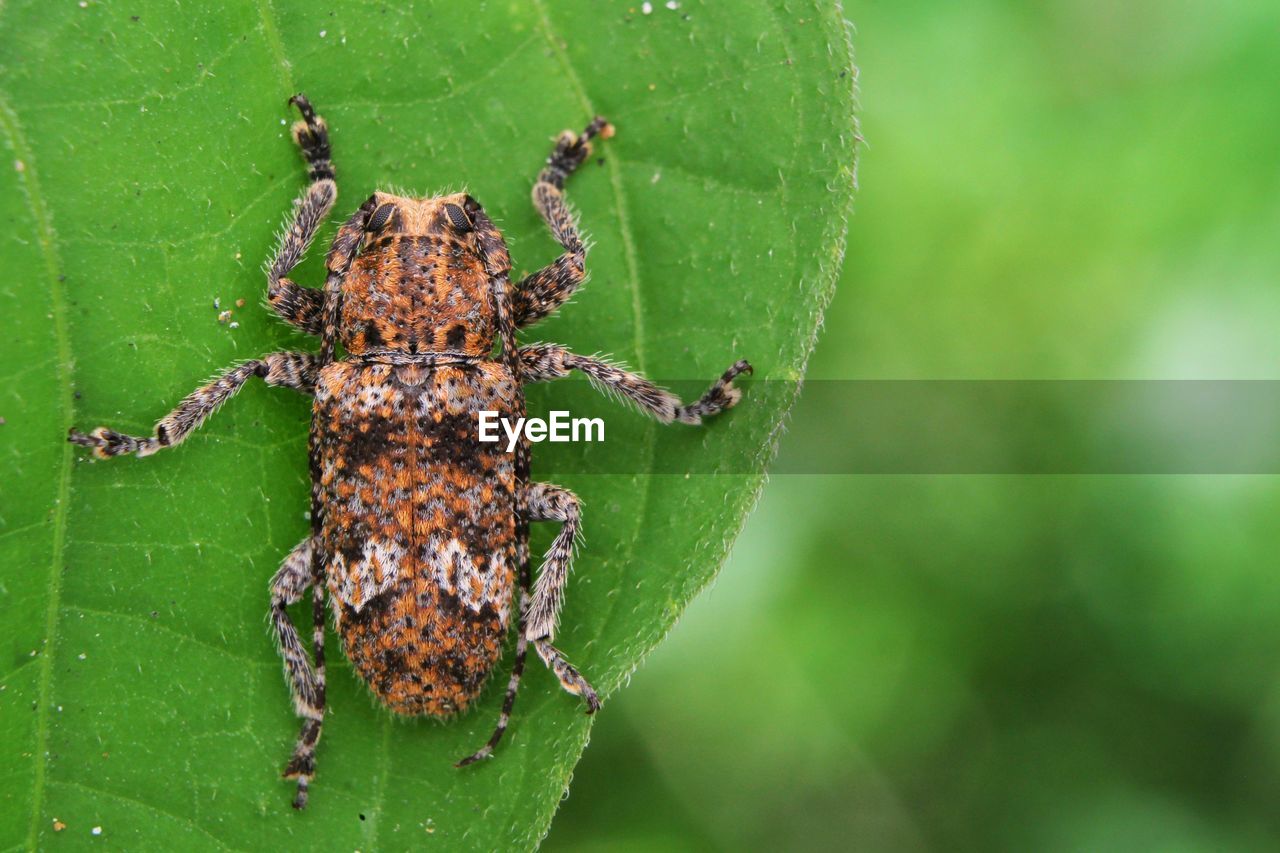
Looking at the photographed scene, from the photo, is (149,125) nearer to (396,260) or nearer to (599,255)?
(396,260)

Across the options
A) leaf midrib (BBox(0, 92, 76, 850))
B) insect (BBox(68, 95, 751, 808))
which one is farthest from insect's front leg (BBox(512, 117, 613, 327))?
leaf midrib (BBox(0, 92, 76, 850))

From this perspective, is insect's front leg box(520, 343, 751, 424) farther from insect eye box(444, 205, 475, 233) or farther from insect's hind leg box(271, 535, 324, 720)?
insect's hind leg box(271, 535, 324, 720)

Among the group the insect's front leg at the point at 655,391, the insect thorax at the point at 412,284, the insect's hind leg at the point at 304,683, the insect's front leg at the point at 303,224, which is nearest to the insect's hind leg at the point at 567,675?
the insect's hind leg at the point at 304,683

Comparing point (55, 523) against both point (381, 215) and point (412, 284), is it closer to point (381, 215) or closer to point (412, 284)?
point (412, 284)

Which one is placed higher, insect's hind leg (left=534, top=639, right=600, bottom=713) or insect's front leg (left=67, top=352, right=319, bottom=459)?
insect's front leg (left=67, top=352, right=319, bottom=459)

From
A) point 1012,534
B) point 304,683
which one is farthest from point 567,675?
point 1012,534

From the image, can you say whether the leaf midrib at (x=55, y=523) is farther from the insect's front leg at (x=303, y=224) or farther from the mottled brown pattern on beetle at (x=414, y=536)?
the mottled brown pattern on beetle at (x=414, y=536)
